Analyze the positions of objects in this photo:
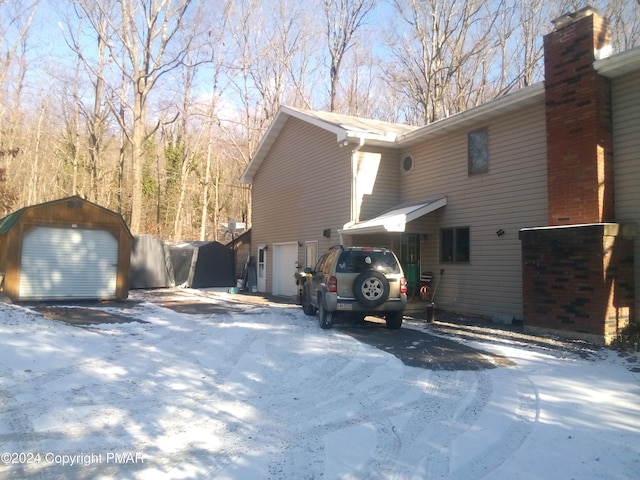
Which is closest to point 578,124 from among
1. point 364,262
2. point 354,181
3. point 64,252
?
point 364,262

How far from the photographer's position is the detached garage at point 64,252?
45.2 ft

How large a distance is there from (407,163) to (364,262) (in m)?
5.94

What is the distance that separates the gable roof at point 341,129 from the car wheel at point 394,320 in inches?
235

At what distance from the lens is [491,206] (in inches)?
468

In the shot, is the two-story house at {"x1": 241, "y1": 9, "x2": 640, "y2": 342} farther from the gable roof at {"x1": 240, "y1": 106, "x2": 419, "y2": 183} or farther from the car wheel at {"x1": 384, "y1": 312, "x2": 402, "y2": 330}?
the car wheel at {"x1": 384, "y1": 312, "x2": 402, "y2": 330}

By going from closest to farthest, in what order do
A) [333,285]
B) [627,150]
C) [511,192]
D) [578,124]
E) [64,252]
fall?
[627,150] → [578,124] → [333,285] → [511,192] → [64,252]

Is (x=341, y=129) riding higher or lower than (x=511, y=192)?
higher

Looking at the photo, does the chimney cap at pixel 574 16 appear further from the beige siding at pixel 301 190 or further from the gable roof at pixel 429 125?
the beige siding at pixel 301 190

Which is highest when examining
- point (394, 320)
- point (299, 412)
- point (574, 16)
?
point (574, 16)

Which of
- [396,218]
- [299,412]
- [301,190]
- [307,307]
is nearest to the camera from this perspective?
[299,412]

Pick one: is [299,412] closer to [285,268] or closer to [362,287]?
[362,287]

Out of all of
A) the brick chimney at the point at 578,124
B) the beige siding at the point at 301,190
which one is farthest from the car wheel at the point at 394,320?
the beige siding at the point at 301,190

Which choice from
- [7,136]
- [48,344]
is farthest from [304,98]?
[48,344]

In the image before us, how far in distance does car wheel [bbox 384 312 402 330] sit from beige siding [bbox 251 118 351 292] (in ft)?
17.1
